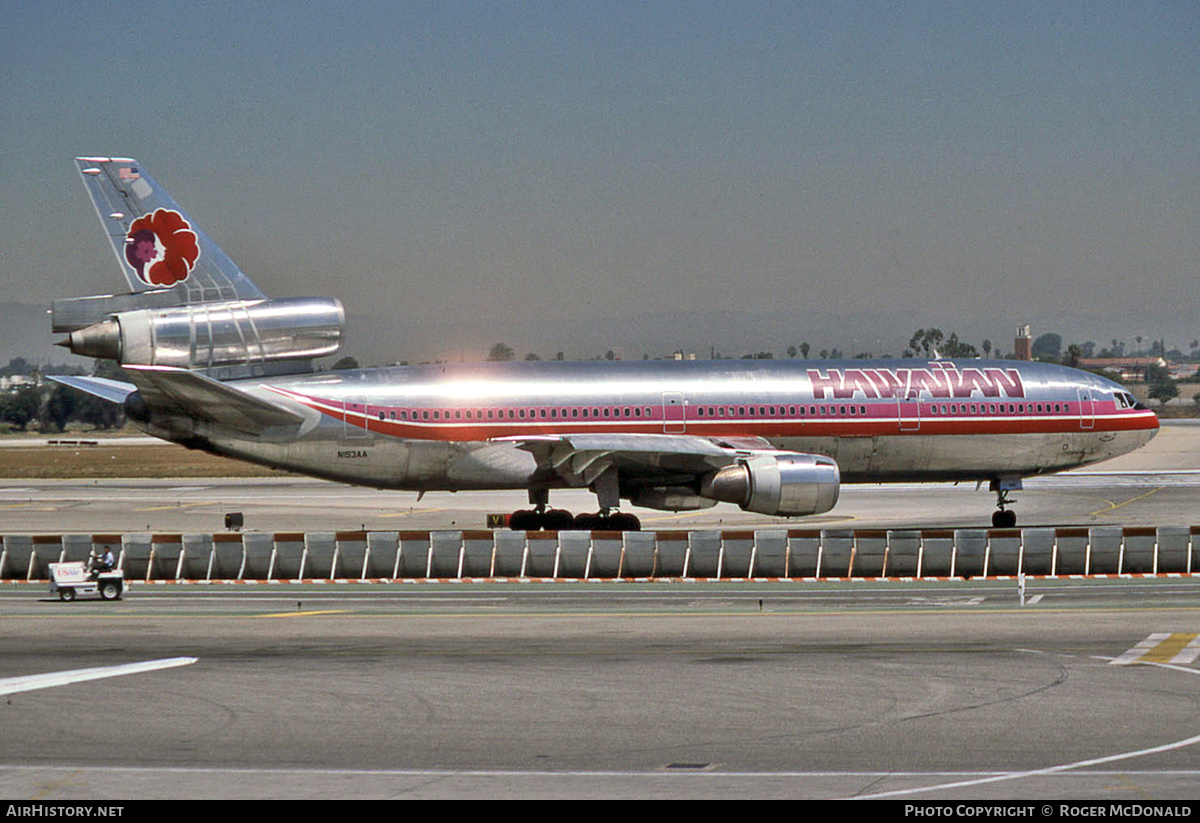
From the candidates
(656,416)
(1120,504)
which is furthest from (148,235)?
(1120,504)

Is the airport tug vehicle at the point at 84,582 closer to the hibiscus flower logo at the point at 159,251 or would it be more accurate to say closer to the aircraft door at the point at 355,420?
the aircraft door at the point at 355,420

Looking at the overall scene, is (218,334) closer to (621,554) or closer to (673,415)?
(673,415)

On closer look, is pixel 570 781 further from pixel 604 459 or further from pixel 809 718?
pixel 604 459

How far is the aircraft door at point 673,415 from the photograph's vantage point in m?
41.9

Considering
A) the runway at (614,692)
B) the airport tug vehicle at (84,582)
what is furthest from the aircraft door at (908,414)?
the airport tug vehicle at (84,582)

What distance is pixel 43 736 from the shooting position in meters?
16.9

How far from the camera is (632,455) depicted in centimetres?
3950

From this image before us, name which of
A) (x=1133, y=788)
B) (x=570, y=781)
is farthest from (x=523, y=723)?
(x=1133, y=788)

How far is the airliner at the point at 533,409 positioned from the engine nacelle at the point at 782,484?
58 mm

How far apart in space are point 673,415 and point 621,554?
8737 mm

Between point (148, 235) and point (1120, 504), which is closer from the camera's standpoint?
point (148, 235)

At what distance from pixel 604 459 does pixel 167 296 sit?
14.1 meters

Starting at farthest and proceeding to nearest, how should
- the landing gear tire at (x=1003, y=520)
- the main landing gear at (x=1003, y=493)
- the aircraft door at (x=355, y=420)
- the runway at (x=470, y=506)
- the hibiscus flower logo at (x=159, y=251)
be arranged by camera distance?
the runway at (x=470, y=506) < the main landing gear at (x=1003, y=493) < the landing gear tire at (x=1003, y=520) < the aircraft door at (x=355, y=420) < the hibiscus flower logo at (x=159, y=251)

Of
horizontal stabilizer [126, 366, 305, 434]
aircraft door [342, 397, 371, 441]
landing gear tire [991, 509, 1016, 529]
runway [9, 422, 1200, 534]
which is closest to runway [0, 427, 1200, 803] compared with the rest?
horizontal stabilizer [126, 366, 305, 434]
